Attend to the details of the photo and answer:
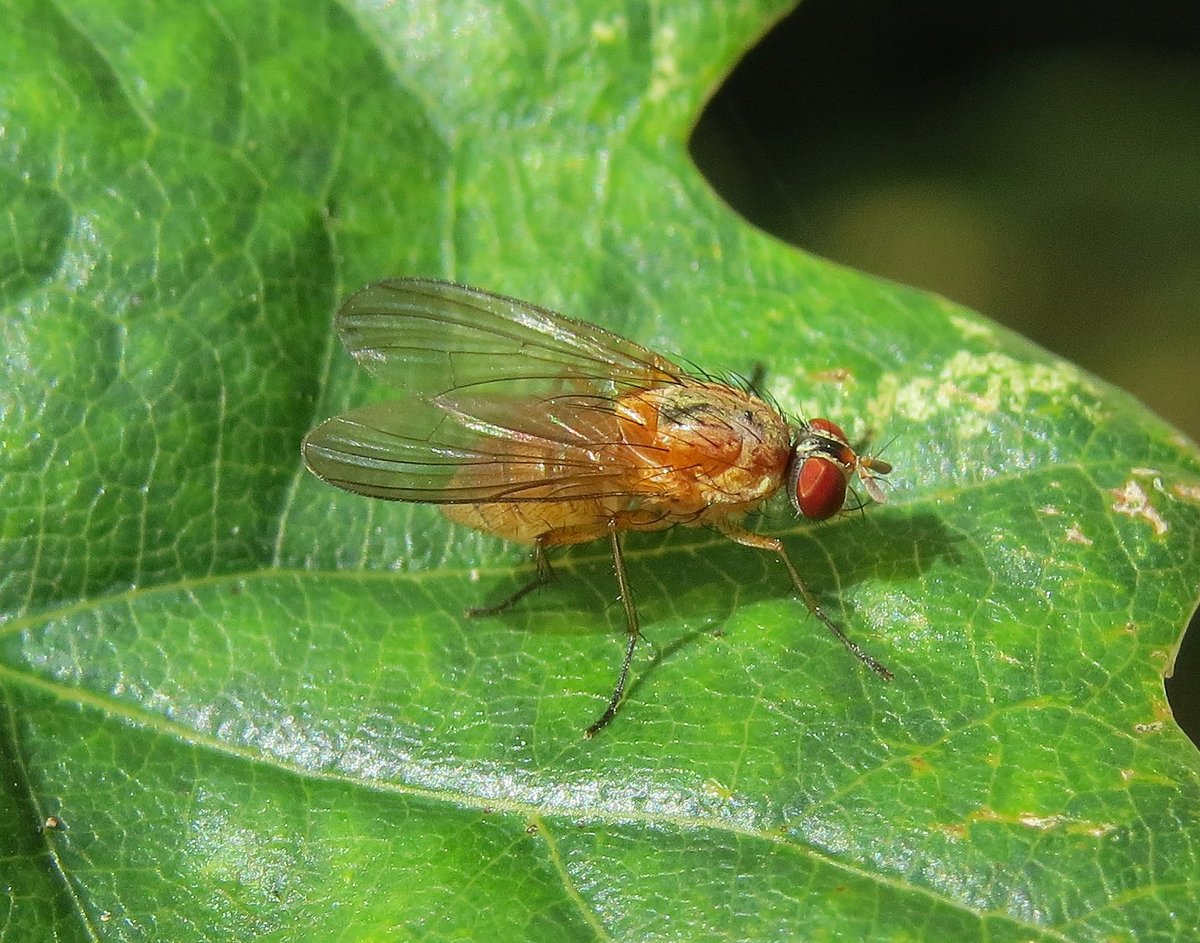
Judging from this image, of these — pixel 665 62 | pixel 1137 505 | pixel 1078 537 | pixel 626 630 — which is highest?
pixel 665 62

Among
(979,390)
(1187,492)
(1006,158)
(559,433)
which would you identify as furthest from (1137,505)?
(1006,158)

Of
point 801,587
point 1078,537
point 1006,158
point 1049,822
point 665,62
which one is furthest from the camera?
point 1006,158

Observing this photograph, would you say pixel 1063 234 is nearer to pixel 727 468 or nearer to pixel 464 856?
pixel 727 468

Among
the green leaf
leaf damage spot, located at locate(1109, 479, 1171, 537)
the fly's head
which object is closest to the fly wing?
the green leaf

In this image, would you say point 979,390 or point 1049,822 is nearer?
point 1049,822

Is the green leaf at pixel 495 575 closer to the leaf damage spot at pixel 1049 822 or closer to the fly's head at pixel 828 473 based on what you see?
the leaf damage spot at pixel 1049 822

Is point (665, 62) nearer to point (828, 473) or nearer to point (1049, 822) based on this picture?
point (828, 473)

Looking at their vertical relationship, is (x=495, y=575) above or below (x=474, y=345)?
below
